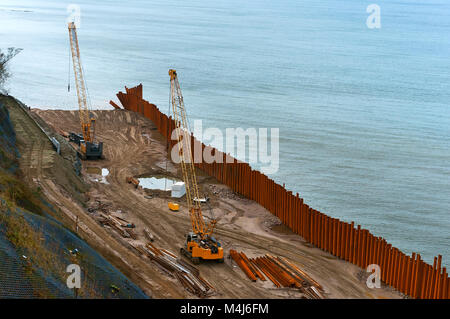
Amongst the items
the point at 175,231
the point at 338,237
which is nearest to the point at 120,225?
the point at 175,231

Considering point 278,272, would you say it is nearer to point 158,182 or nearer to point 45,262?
point 45,262

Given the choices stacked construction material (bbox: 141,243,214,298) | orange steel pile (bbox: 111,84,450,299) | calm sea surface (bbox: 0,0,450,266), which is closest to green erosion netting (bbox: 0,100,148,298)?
stacked construction material (bbox: 141,243,214,298)

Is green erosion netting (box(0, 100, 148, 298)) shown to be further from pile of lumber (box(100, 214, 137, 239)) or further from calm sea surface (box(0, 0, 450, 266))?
calm sea surface (box(0, 0, 450, 266))

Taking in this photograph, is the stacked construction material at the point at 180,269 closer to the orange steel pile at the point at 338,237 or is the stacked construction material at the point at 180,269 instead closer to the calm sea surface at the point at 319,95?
the orange steel pile at the point at 338,237

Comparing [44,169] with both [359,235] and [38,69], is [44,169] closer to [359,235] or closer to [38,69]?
[359,235]

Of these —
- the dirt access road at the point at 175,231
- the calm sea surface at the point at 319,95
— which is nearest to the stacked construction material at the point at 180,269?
the dirt access road at the point at 175,231
